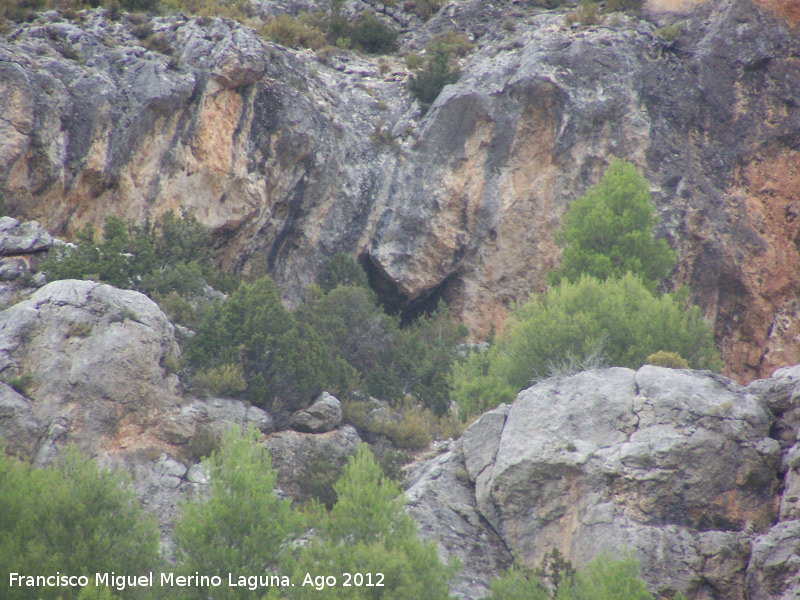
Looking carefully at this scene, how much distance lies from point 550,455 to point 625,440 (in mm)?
1426

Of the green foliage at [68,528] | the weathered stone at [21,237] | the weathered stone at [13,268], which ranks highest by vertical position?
the green foliage at [68,528]

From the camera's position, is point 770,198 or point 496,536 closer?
point 496,536

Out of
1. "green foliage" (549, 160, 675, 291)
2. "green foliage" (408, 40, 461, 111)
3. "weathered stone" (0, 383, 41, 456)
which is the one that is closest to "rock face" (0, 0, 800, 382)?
"green foliage" (408, 40, 461, 111)

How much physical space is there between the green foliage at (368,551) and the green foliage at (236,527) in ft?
1.44

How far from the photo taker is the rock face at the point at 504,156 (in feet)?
80.3

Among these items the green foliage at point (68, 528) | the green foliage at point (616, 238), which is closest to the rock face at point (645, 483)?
the green foliage at point (68, 528)

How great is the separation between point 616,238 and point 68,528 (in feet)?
59.7

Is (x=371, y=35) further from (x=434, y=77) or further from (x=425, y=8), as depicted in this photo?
(x=434, y=77)

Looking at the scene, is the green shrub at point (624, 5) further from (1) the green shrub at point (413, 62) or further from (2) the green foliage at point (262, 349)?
(2) the green foliage at point (262, 349)

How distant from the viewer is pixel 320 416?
57.3 ft

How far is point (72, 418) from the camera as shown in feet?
46.2

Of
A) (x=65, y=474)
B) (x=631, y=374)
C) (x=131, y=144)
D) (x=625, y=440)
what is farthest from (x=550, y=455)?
(x=131, y=144)

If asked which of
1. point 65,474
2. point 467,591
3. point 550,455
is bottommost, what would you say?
point 467,591

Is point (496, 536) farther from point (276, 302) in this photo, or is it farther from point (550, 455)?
point (276, 302)
